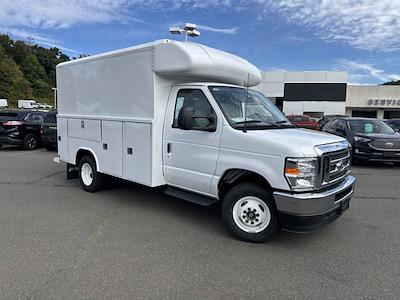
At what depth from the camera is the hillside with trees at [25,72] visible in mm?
81938

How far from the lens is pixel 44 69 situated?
104000mm

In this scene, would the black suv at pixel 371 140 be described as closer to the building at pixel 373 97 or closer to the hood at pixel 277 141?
the hood at pixel 277 141

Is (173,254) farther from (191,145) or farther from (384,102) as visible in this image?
(384,102)

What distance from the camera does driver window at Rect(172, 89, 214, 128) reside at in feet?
16.7

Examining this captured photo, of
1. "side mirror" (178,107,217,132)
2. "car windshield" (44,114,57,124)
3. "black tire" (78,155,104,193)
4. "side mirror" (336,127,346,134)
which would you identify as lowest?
"black tire" (78,155,104,193)

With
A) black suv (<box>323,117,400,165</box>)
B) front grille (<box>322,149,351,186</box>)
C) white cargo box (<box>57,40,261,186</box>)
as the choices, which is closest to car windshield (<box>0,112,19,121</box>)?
white cargo box (<box>57,40,261,186</box>)

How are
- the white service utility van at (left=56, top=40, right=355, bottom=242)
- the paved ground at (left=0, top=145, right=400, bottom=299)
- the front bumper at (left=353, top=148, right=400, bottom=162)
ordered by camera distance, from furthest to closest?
the front bumper at (left=353, top=148, right=400, bottom=162)
the white service utility van at (left=56, top=40, right=355, bottom=242)
the paved ground at (left=0, top=145, right=400, bottom=299)

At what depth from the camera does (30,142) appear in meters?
15.6

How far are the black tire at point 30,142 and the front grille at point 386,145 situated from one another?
45.3 ft

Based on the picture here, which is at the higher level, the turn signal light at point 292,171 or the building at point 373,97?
the building at point 373,97

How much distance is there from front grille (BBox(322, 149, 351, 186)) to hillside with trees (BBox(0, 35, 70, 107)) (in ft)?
278

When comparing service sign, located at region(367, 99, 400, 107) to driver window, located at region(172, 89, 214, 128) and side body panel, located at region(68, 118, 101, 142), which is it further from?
driver window, located at region(172, 89, 214, 128)

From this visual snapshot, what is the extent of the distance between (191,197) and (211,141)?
3.24 ft

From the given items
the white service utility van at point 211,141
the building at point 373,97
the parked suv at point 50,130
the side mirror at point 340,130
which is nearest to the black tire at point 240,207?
the white service utility van at point 211,141
